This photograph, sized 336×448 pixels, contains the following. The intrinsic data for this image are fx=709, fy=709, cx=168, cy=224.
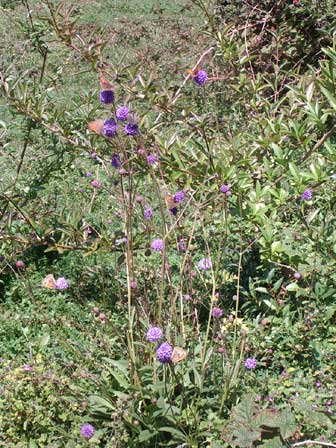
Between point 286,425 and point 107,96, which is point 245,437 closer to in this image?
point 286,425

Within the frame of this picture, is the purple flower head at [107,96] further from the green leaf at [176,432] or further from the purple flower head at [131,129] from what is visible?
the green leaf at [176,432]

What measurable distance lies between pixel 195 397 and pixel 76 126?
74.5 inches

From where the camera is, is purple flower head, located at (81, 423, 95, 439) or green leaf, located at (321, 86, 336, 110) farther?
green leaf, located at (321, 86, 336, 110)

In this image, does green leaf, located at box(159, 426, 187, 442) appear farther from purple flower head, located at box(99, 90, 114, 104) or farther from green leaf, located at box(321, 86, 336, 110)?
green leaf, located at box(321, 86, 336, 110)

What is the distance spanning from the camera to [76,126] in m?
3.94

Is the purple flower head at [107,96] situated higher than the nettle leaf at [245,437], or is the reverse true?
the purple flower head at [107,96]

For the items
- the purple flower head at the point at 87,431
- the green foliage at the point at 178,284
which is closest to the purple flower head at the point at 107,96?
the green foliage at the point at 178,284

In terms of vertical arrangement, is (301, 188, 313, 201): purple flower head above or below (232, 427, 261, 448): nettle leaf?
above

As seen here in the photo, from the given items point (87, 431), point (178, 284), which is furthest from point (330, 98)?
point (87, 431)

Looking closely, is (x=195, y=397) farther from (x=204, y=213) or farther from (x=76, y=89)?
(x=76, y=89)

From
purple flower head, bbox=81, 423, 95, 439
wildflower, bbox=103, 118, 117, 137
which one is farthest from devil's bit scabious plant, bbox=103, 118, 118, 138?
purple flower head, bbox=81, 423, 95, 439

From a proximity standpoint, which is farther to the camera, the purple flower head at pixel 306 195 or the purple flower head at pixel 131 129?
the purple flower head at pixel 306 195

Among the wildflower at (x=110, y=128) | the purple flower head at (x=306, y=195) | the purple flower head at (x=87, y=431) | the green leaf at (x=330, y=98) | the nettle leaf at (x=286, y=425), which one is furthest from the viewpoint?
the green leaf at (x=330, y=98)

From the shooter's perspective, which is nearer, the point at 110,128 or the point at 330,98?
the point at 110,128
